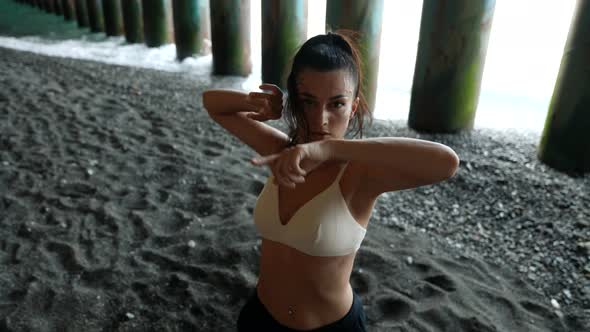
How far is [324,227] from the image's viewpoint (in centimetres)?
156

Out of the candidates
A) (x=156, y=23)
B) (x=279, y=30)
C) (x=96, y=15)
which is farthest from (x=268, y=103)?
(x=96, y=15)

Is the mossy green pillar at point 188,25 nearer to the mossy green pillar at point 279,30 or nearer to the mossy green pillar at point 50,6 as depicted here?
the mossy green pillar at point 279,30

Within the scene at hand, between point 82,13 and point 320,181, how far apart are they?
50.9 ft

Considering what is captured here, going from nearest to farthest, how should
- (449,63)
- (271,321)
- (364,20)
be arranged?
1. (271,321)
2. (449,63)
3. (364,20)

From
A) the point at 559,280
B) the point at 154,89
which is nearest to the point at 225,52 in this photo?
the point at 154,89

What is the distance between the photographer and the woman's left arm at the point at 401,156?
1.41m

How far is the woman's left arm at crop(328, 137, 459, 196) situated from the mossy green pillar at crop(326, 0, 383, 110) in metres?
4.12

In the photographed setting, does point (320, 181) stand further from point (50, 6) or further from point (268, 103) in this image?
point (50, 6)

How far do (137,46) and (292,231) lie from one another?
10.4 metres

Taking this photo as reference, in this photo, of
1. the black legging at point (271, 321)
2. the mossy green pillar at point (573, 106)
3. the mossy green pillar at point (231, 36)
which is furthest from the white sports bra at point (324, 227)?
the mossy green pillar at point (231, 36)

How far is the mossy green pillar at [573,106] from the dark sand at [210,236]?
203 mm

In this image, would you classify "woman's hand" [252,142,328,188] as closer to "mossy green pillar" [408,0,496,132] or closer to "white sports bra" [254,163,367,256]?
"white sports bra" [254,163,367,256]

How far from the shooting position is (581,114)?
4508 millimetres

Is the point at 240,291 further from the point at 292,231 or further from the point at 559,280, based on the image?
the point at 559,280
